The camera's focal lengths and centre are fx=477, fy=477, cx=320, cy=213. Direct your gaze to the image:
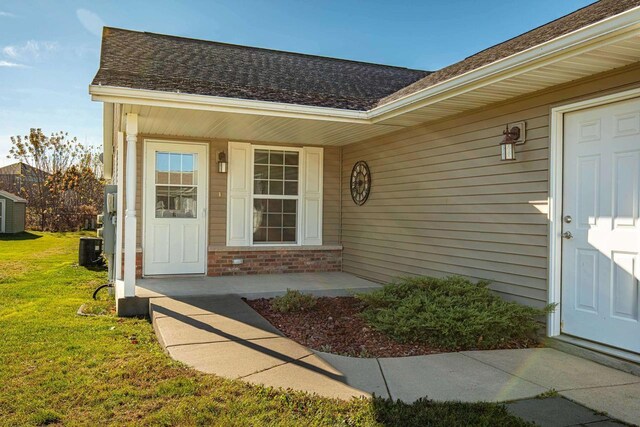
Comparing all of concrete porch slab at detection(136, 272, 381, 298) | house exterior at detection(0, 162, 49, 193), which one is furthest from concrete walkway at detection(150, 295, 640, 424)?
house exterior at detection(0, 162, 49, 193)

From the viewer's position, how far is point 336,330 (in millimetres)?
4660

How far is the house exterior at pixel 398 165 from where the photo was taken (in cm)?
390

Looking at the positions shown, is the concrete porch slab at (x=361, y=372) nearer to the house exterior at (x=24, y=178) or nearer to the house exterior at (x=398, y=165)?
the house exterior at (x=398, y=165)

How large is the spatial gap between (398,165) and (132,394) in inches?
193

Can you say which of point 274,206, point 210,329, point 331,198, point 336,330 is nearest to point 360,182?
point 331,198

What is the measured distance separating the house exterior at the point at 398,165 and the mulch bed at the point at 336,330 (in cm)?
140

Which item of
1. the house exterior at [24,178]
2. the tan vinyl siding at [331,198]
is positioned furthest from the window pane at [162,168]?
the house exterior at [24,178]

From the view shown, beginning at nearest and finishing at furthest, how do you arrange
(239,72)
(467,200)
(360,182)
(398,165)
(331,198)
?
(467,200), (398,165), (239,72), (360,182), (331,198)

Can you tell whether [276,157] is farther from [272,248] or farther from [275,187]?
[272,248]

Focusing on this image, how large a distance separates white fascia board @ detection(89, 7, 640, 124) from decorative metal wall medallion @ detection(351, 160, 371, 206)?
156cm

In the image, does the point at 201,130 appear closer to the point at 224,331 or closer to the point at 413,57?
the point at 224,331

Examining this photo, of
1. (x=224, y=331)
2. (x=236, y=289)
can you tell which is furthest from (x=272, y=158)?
(x=224, y=331)

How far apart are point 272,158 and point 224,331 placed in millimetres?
4334

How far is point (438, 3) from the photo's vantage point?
34.2ft
